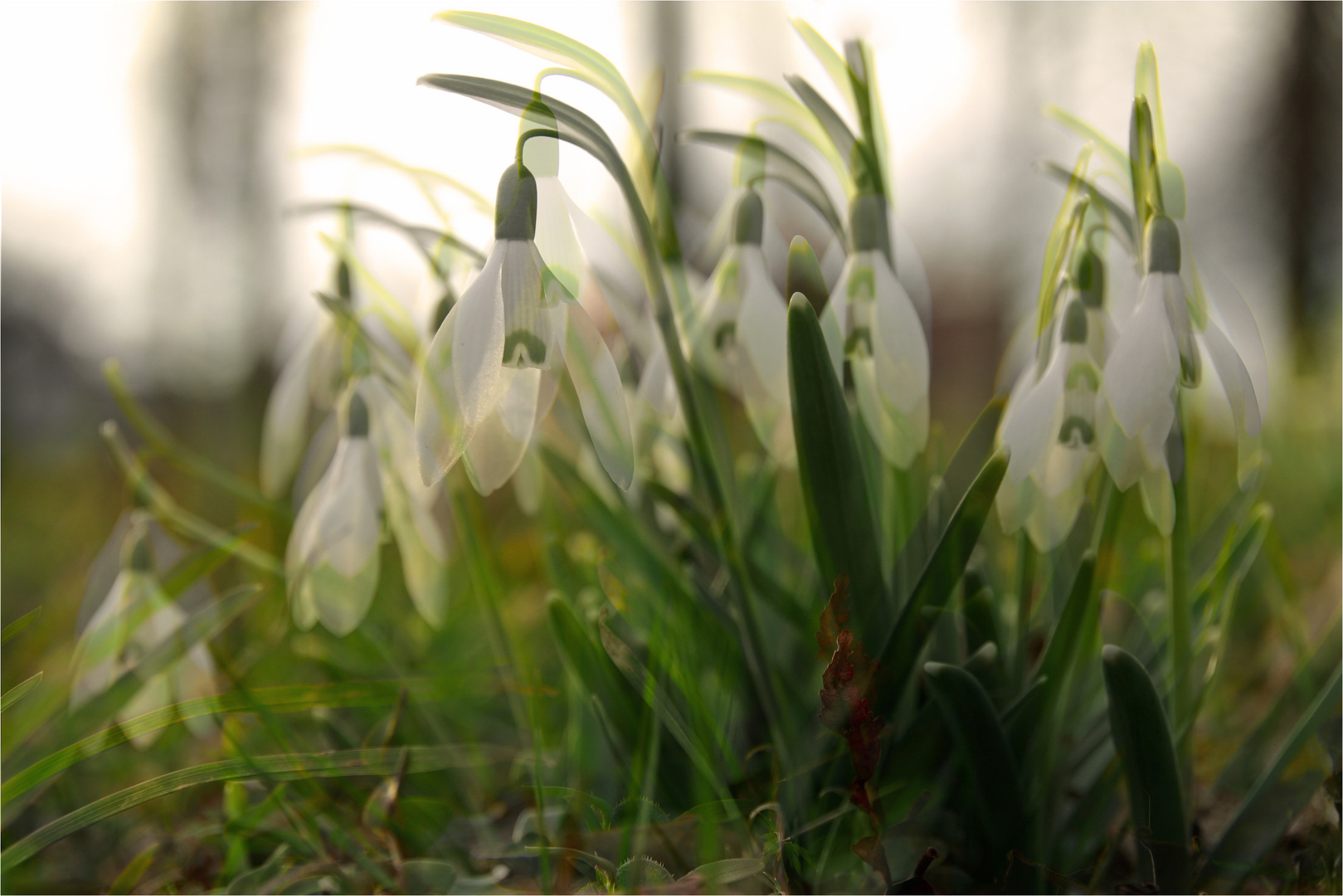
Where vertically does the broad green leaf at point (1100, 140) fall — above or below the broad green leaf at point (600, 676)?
above

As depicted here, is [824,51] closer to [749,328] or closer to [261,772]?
[749,328]

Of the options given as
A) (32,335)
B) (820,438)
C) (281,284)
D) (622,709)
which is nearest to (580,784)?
(622,709)

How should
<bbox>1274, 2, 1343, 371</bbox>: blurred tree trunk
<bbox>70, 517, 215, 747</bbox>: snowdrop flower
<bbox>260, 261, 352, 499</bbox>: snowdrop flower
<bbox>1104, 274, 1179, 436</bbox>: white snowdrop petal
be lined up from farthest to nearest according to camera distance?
<bbox>1274, 2, 1343, 371</bbox>: blurred tree trunk, <bbox>260, 261, 352, 499</bbox>: snowdrop flower, <bbox>70, 517, 215, 747</bbox>: snowdrop flower, <bbox>1104, 274, 1179, 436</bbox>: white snowdrop petal

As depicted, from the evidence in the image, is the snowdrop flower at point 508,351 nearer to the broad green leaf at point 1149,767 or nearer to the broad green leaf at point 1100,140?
the broad green leaf at point 1149,767

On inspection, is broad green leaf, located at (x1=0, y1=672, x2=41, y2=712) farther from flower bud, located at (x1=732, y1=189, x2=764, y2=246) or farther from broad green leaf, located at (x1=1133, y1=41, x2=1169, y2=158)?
broad green leaf, located at (x1=1133, y1=41, x2=1169, y2=158)

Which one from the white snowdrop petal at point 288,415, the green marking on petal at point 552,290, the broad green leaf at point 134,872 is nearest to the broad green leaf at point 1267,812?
the green marking on petal at point 552,290

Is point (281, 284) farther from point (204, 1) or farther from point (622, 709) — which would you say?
point (622, 709)

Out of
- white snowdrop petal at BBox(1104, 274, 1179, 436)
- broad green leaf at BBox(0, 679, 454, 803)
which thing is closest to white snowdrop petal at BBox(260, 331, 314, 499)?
broad green leaf at BBox(0, 679, 454, 803)
